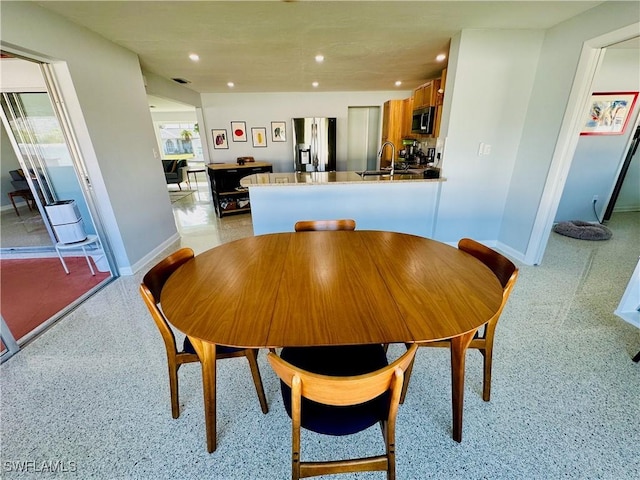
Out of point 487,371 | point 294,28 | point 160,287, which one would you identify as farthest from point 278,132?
point 487,371

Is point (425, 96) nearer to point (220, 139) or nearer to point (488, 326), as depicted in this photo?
point (488, 326)

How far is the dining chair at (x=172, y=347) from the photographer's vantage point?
3.76 ft

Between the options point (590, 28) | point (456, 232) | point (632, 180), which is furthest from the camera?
point (632, 180)

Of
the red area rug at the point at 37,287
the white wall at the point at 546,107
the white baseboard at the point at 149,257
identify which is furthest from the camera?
the white baseboard at the point at 149,257

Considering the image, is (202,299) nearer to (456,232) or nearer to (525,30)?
(456,232)

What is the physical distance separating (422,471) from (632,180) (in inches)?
245

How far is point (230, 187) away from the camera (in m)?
5.12

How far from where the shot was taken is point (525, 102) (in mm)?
2871

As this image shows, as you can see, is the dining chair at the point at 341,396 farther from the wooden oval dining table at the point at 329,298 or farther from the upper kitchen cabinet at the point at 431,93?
the upper kitchen cabinet at the point at 431,93

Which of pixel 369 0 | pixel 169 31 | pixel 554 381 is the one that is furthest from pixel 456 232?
pixel 169 31

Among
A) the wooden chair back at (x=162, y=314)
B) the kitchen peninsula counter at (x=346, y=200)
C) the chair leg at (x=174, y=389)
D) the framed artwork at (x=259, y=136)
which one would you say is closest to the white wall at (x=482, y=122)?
the kitchen peninsula counter at (x=346, y=200)

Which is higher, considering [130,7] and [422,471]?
[130,7]

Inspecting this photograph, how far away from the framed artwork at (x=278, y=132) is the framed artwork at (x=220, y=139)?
1089 mm

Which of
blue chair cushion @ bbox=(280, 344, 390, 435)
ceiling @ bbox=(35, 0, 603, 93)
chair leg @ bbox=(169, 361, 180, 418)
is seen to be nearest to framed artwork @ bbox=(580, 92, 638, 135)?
ceiling @ bbox=(35, 0, 603, 93)
